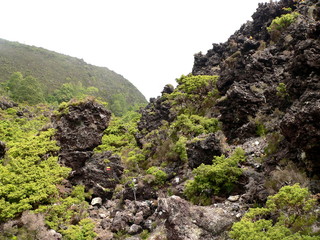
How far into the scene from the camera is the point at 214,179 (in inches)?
495

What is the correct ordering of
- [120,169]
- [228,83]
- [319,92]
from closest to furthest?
[319,92]
[120,169]
[228,83]

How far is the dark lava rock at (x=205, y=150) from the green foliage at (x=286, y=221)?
721 cm

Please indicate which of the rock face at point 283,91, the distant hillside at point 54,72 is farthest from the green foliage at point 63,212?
the distant hillside at point 54,72

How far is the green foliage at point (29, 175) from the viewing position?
14328 mm

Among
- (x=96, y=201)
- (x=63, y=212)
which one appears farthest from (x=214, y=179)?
(x=96, y=201)

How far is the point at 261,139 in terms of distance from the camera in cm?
1609

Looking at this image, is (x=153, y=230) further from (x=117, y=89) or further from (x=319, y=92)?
(x=117, y=89)

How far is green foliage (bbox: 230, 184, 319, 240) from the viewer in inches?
266

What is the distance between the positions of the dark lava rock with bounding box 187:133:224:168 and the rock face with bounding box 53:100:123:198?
26.2 feet

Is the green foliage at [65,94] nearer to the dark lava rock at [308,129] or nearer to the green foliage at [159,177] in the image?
the green foliage at [159,177]

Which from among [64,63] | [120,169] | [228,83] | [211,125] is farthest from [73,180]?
[64,63]

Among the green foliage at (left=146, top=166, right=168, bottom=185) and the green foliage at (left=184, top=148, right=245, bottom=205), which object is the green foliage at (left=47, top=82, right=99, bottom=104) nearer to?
the green foliage at (left=146, top=166, right=168, bottom=185)

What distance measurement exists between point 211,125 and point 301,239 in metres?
15.8

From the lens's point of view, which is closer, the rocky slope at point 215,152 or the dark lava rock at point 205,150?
the rocky slope at point 215,152
